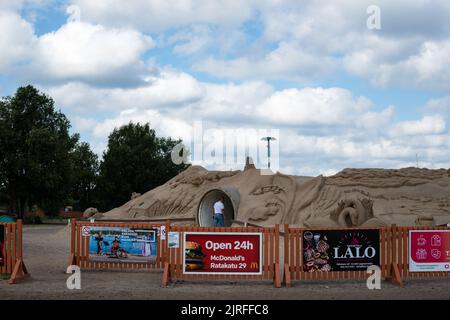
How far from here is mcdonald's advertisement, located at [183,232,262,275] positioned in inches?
509

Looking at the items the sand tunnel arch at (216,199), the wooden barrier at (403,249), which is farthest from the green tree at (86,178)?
the wooden barrier at (403,249)

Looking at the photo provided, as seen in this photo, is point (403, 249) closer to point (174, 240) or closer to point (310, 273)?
point (310, 273)

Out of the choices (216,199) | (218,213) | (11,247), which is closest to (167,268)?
(11,247)

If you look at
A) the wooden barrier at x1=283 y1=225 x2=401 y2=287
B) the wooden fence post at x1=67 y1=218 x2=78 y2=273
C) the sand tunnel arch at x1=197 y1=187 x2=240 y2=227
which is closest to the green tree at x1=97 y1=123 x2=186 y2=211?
the sand tunnel arch at x1=197 y1=187 x2=240 y2=227

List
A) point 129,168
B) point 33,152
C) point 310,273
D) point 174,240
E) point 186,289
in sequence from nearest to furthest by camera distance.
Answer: point 186,289, point 310,273, point 174,240, point 33,152, point 129,168

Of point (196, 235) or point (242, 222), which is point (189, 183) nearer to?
point (242, 222)

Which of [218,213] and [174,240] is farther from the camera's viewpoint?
[218,213]

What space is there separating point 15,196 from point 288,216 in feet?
102

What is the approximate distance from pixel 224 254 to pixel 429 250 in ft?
16.1

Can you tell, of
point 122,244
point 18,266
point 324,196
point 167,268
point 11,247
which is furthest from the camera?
point 324,196

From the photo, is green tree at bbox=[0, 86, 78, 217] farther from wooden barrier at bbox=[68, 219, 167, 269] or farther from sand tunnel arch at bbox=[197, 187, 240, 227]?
wooden barrier at bbox=[68, 219, 167, 269]

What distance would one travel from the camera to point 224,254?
42.5 feet

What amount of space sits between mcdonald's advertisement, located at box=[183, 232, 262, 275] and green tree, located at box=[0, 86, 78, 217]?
3763 centimetres

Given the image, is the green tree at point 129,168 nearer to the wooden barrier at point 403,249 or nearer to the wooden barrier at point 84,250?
the wooden barrier at point 84,250
